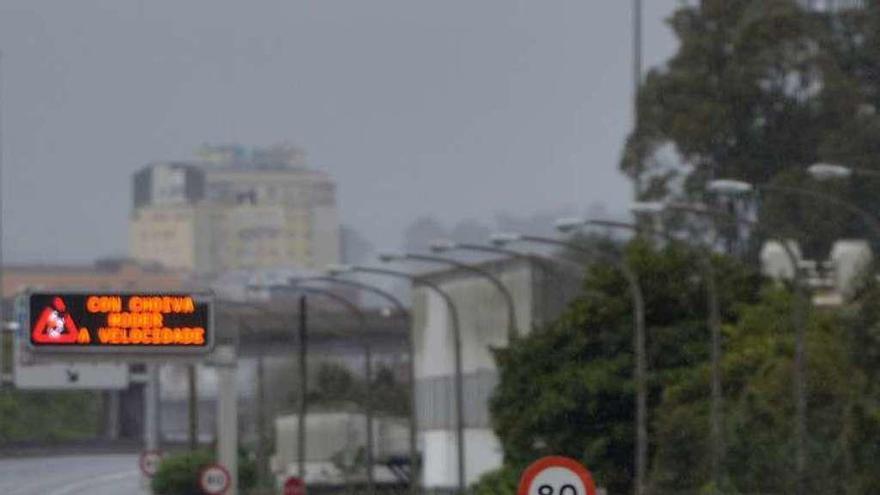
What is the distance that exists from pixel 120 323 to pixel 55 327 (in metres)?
1.03

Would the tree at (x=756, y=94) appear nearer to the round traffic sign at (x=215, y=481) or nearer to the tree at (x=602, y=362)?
the tree at (x=602, y=362)

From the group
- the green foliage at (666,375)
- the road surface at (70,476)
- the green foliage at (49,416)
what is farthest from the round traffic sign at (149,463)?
the green foliage at (666,375)

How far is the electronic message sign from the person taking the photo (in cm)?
4159

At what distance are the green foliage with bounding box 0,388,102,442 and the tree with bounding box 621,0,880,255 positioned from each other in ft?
61.2

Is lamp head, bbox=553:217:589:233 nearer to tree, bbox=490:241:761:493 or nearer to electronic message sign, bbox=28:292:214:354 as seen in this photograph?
electronic message sign, bbox=28:292:214:354

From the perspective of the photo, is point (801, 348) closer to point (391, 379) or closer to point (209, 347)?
point (209, 347)

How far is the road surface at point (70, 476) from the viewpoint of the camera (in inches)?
2317

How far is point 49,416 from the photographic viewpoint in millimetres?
98188

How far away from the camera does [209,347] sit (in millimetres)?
42406

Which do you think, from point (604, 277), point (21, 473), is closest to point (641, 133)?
point (604, 277)

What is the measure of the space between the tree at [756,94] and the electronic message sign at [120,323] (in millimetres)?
38330

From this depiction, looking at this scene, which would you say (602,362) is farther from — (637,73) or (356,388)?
(356,388)

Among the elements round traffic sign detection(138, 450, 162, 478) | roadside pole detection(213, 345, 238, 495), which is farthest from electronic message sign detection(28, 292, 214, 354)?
round traffic sign detection(138, 450, 162, 478)

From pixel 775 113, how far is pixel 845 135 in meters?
4.25
